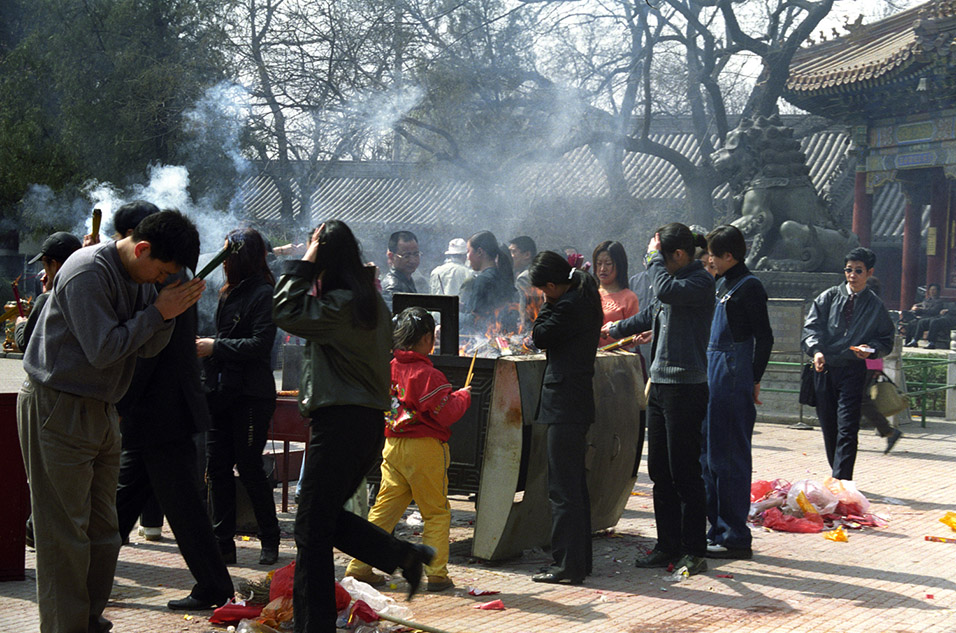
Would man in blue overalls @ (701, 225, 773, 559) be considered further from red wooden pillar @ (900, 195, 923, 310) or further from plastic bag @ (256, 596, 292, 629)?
red wooden pillar @ (900, 195, 923, 310)

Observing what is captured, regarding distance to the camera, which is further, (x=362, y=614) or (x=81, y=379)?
(x=362, y=614)

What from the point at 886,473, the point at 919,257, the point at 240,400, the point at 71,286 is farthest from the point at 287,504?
the point at 919,257

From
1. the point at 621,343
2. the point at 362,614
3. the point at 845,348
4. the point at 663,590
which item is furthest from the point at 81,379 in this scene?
the point at 845,348

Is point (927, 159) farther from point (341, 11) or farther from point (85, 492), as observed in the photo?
point (85, 492)

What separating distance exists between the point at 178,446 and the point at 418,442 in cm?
109

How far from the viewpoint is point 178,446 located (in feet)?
14.9

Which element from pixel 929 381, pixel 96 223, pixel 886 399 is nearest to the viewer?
pixel 96 223

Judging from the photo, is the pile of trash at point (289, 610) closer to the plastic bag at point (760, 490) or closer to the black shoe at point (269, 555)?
the black shoe at point (269, 555)

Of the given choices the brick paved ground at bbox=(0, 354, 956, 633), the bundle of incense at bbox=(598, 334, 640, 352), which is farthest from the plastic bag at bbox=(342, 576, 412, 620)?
the bundle of incense at bbox=(598, 334, 640, 352)

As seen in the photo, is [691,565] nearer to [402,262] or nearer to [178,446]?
[178,446]

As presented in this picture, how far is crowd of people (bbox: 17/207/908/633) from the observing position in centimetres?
381

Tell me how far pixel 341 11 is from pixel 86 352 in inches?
589

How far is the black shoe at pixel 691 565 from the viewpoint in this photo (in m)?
5.37

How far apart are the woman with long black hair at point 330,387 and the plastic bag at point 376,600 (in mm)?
447
